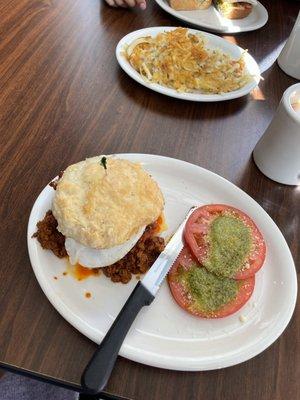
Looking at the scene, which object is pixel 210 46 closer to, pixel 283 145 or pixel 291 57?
pixel 291 57

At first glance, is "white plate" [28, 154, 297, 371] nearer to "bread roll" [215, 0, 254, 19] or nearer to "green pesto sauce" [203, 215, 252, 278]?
"green pesto sauce" [203, 215, 252, 278]

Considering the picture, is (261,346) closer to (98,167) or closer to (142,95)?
(98,167)

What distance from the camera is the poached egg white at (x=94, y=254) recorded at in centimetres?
72

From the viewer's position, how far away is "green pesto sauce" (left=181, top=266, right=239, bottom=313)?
28.2 inches

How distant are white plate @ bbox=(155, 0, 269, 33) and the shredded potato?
0.22 metres

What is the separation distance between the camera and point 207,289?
73 cm

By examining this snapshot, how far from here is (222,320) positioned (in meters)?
0.72

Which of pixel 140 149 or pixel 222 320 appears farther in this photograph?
pixel 140 149

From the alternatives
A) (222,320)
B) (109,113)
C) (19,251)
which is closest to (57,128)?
(109,113)

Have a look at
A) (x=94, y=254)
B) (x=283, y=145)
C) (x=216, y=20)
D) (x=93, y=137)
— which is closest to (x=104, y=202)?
(x=94, y=254)

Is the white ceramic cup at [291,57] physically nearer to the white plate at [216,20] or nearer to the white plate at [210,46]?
the white plate at [210,46]

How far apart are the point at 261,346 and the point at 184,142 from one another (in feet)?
1.90

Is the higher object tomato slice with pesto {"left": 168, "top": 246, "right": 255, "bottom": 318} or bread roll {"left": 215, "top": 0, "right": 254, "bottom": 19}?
bread roll {"left": 215, "top": 0, "right": 254, "bottom": 19}

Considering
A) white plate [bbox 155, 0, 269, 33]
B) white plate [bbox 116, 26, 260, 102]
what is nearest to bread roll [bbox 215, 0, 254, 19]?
white plate [bbox 155, 0, 269, 33]
